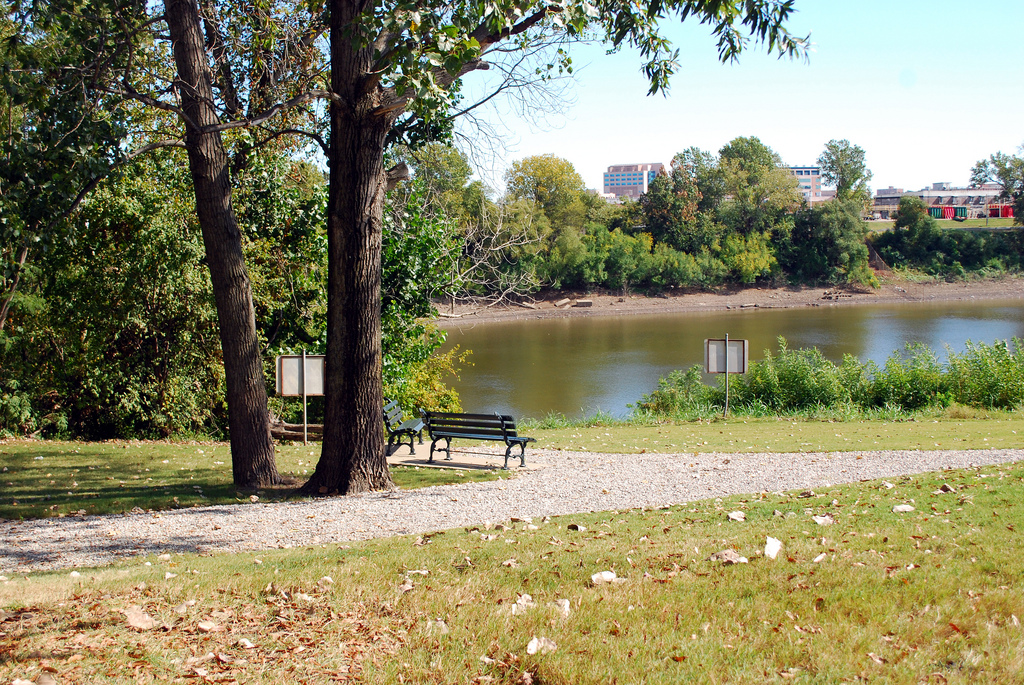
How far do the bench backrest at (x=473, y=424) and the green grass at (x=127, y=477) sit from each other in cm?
70

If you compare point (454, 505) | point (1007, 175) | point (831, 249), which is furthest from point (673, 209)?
point (454, 505)

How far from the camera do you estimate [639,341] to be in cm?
4400

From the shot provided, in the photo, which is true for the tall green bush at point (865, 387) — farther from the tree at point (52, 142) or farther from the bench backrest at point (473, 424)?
the tree at point (52, 142)

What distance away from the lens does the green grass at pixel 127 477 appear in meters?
8.52

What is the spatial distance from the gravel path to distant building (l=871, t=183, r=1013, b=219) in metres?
97.6

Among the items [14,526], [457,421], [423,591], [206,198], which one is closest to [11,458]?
[14,526]

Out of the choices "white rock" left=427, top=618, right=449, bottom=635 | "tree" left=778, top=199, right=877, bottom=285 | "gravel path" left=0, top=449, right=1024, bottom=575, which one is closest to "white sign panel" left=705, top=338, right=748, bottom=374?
"gravel path" left=0, top=449, right=1024, bottom=575

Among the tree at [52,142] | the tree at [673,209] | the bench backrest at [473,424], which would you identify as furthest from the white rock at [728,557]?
the tree at [673,209]

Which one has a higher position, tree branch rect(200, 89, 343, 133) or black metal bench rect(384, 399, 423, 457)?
tree branch rect(200, 89, 343, 133)

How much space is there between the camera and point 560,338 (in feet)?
155

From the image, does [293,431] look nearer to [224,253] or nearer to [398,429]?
[398,429]

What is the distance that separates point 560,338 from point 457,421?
119 feet

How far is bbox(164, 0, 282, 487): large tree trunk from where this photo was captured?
898 cm

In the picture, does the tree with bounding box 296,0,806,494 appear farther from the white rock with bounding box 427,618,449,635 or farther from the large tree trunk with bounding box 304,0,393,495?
the white rock with bounding box 427,618,449,635
